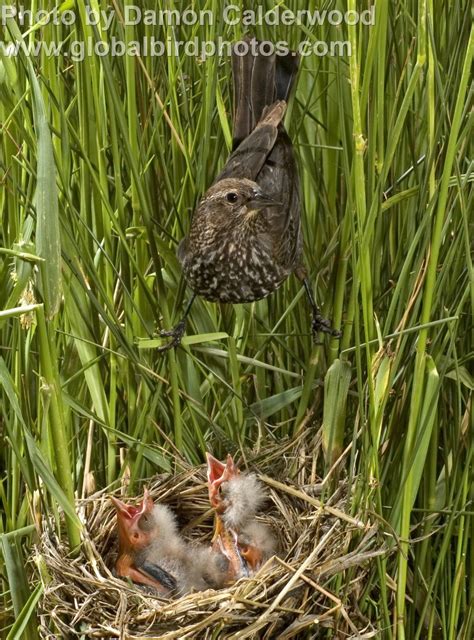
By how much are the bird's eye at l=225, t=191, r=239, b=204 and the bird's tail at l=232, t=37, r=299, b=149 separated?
11 cm

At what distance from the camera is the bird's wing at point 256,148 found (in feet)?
6.20

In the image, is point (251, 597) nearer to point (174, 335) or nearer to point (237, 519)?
point (237, 519)

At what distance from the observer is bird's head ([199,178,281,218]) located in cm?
192

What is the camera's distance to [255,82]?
A: 78.7 inches

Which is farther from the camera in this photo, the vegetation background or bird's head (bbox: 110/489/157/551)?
bird's head (bbox: 110/489/157/551)

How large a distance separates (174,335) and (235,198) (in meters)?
0.33

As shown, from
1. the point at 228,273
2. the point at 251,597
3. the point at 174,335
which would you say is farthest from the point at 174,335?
the point at 251,597

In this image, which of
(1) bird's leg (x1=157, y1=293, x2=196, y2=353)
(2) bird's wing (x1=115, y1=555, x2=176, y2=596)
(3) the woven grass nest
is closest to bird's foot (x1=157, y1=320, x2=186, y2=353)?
(1) bird's leg (x1=157, y1=293, x2=196, y2=353)

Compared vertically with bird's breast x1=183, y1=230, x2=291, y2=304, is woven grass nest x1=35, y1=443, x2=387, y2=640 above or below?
below

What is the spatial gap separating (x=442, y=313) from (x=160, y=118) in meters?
0.65

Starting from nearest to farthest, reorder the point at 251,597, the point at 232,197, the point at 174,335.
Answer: the point at 251,597, the point at 174,335, the point at 232,197

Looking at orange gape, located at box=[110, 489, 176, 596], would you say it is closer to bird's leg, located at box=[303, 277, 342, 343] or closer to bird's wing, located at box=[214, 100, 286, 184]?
bird's leg, located at box=[303, 277, 342, 343]

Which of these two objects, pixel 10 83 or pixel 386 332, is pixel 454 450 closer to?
pixel 386 332

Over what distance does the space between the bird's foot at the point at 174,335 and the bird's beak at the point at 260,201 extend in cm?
31
